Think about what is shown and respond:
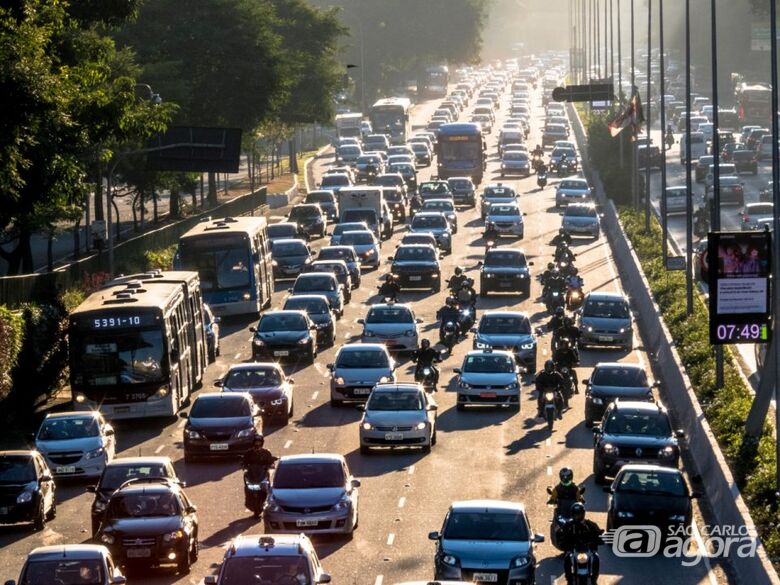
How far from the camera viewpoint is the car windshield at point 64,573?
2325cm

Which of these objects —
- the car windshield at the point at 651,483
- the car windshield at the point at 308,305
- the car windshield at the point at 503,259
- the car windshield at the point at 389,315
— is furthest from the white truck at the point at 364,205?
the car windshield at the point at 651,483

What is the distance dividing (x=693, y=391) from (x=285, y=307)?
1629cm

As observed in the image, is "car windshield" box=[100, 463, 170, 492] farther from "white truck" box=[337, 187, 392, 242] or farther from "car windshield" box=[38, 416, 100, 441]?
"white truck" box=[337, 187, 392, 242]

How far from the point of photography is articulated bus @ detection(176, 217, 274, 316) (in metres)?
57.1

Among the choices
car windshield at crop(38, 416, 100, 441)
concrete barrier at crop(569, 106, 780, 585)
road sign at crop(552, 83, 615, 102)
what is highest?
road sign at crop(552, 83, 615, 102)

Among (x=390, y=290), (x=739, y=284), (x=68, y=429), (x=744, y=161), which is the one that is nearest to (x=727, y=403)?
(x=739, y=284)

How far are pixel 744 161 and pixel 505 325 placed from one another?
62.1 meters

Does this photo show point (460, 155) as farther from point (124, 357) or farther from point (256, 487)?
point (256, 487)

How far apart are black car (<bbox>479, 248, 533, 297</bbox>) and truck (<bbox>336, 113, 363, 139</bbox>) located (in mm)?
78290

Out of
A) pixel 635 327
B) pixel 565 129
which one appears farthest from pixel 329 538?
pixel 565 129

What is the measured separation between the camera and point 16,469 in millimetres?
32719

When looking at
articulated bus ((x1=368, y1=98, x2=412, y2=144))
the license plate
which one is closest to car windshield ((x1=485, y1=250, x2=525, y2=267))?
the license plate

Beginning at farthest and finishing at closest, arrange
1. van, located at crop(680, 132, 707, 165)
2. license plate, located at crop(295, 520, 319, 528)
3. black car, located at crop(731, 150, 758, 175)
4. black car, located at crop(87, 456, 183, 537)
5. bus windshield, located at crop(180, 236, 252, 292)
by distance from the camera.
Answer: van, located at crop(680, 132, 707, 165) → black car, located at crop(731, 150, 758, 175) → bus windshield, located at crop(180, 236, 252, 292) → black car, located at crop(87, 456, 183, 537) → license plate, located at crop(295, 520, 319, 528)

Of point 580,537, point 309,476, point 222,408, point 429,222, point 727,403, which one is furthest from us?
point 429,222
